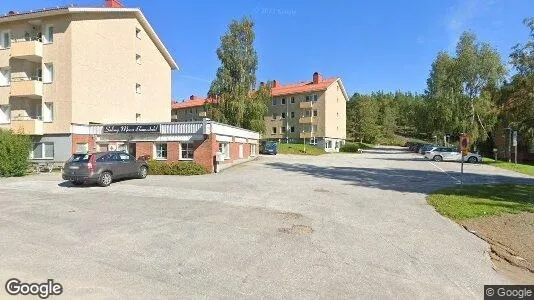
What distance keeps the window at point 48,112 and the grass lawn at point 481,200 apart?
26013 mm

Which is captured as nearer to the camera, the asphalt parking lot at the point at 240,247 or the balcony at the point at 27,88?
the asphalt parking lot at the point at 240,247

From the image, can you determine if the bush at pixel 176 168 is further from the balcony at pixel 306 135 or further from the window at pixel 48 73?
the balcony at pixel 306 135

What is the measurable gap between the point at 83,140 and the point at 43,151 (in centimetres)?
310

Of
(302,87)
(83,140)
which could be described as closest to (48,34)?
(83,140)

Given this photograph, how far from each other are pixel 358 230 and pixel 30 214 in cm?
951

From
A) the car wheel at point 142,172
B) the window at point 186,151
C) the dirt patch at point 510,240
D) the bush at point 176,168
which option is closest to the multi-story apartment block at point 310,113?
the window at point 186,151

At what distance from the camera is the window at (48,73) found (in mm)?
28422

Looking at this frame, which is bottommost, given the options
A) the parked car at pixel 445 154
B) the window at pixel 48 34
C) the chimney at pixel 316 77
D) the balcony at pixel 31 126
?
the parked car at pixel 445 154

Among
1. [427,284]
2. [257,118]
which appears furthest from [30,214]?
[257,118]

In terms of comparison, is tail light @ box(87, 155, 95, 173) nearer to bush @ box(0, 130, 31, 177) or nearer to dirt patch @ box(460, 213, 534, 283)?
bush @ box(0, 130, 31, 177)

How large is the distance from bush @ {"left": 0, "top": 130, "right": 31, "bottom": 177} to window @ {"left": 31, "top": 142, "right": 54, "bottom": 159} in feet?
11.0

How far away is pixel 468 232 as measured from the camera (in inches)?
382

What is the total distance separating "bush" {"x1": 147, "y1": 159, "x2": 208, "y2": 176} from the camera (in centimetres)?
2359

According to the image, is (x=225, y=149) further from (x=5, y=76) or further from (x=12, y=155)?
(x=5, y=76)
